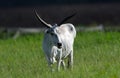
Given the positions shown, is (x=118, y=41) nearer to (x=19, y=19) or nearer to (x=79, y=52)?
(x=79, y=52)

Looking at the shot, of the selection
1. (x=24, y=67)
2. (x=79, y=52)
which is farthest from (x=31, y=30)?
(x=24, y=67)

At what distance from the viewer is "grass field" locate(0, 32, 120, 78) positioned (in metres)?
15.8

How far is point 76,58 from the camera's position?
63.1ft

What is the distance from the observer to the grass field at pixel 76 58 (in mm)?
15782

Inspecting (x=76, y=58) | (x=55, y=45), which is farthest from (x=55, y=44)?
(x=76, y=58)

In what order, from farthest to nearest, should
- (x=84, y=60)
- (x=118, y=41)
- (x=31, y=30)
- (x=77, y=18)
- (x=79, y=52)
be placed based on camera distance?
(x=77, y=18) < (x=31, y=30) < (x=118, y=41) < (x=79, y=52) < (x=84, y=60)

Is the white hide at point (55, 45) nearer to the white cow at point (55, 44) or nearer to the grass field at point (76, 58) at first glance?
the white cow at point (55, 44)

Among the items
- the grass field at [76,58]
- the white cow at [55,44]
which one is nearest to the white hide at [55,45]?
the white cow at [55,44]

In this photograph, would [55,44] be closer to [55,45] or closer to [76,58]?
[55,45]

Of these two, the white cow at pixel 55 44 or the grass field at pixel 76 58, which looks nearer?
the grass field at pixel 76 58

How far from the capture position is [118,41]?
21.9 meters

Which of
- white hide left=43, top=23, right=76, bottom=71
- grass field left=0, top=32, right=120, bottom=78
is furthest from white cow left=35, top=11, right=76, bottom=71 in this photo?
grass field left=0, top=32, right=120, bottom=78

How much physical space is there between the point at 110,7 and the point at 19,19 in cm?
562

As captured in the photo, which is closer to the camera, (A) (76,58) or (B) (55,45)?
(B) (55,45)
